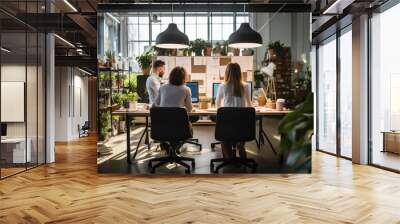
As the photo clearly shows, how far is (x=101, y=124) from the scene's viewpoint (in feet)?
20.1

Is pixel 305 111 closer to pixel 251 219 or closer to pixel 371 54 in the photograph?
pixel 251 219

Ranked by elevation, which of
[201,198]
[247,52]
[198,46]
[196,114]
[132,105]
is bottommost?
[201,198]

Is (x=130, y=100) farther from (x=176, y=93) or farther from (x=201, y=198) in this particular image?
(x=201, y=198)

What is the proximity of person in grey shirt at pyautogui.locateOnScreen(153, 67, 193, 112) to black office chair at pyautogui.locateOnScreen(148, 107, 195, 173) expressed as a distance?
0.14 m

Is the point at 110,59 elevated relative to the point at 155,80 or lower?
elevated

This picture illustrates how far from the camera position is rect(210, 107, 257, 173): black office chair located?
19.4ft

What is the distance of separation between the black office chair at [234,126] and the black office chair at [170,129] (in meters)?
0.48

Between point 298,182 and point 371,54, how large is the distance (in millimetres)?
3252

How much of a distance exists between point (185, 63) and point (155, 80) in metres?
0.52

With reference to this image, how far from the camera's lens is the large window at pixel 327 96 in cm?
943

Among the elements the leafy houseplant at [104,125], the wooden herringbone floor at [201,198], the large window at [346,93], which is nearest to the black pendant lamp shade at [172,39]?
the leafy houseplant at [104,125]

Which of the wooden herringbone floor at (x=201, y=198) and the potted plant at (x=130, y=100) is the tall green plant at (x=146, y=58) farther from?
the wooden herringbone floor at (x=201, y=198)

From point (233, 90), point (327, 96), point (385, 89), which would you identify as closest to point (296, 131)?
point (233, 90)

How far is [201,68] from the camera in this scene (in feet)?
19.7
